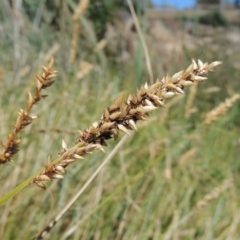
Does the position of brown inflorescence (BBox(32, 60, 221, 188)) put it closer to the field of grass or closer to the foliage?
the field of grass

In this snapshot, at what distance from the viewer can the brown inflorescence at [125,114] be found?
12.7 inches

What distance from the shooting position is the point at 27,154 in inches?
45.3

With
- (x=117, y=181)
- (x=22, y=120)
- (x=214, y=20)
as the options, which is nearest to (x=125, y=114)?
(x=22, y=120)

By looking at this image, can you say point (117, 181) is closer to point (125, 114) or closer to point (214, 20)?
point (125, 114)

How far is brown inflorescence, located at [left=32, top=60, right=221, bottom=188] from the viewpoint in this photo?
1.06 feet

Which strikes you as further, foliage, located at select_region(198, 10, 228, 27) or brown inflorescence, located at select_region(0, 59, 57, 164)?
foliage, located at select_region(198, 10, 228, 27)

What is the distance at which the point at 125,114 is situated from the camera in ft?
1.06

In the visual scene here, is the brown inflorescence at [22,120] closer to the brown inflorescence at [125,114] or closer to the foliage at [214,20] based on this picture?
the brown inflorescence at [125,114]

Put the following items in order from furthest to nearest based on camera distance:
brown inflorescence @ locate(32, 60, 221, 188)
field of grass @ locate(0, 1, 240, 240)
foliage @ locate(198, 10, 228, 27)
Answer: foliage @ locate(198, 10, 228, 27)
field of grass @ locate(0, 1, 240, 240)
brown inflorescence @ locate(32, 60, 221, 188)

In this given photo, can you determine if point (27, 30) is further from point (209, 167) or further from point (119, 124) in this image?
point (119, 124)

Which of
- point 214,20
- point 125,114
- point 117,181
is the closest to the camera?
point 125,114

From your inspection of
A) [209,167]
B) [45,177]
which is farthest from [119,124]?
[209,167]

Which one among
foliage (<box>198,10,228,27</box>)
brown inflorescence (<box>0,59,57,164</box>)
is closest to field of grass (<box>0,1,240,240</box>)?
brown inflorescence (<box>0,59,57,164</box>)

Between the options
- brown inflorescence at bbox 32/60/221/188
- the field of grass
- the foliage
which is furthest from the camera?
the foliage
